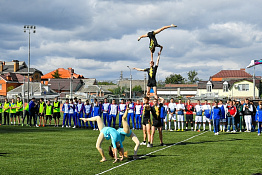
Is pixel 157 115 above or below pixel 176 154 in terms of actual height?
above

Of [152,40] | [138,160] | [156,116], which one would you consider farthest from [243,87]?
[138,160]

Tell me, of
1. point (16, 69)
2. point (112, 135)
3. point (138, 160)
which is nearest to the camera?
point (112, 135)

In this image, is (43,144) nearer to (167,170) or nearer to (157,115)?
(157,115)

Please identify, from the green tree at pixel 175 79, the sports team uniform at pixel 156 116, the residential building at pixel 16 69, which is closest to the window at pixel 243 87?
the green tree at pixel 175 79

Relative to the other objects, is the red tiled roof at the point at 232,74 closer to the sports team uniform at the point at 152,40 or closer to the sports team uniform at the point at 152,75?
the sports team uniform at the point at 152,75

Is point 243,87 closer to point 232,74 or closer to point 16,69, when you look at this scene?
point 232,74

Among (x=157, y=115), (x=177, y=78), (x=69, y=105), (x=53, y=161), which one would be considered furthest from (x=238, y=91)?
(x=53, y=161)

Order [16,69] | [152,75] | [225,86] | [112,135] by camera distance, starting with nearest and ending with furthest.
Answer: [112,135] < [152,75] < [225,86] < [16,69]

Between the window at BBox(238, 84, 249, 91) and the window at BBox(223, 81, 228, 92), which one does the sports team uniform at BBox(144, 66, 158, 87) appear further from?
the window at BBox(223, 81, 228, 92)

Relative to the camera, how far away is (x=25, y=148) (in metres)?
12.9

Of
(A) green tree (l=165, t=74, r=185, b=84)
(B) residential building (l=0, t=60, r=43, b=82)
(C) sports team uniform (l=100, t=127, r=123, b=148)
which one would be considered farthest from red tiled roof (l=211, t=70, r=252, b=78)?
(C) sports team uniform (l=100, t=127, r=123, b=148)

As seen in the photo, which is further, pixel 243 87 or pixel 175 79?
pixel 175 79

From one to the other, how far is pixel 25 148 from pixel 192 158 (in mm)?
6301

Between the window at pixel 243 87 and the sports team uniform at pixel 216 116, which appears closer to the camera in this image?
the sports team uniform at pixel 216 116
